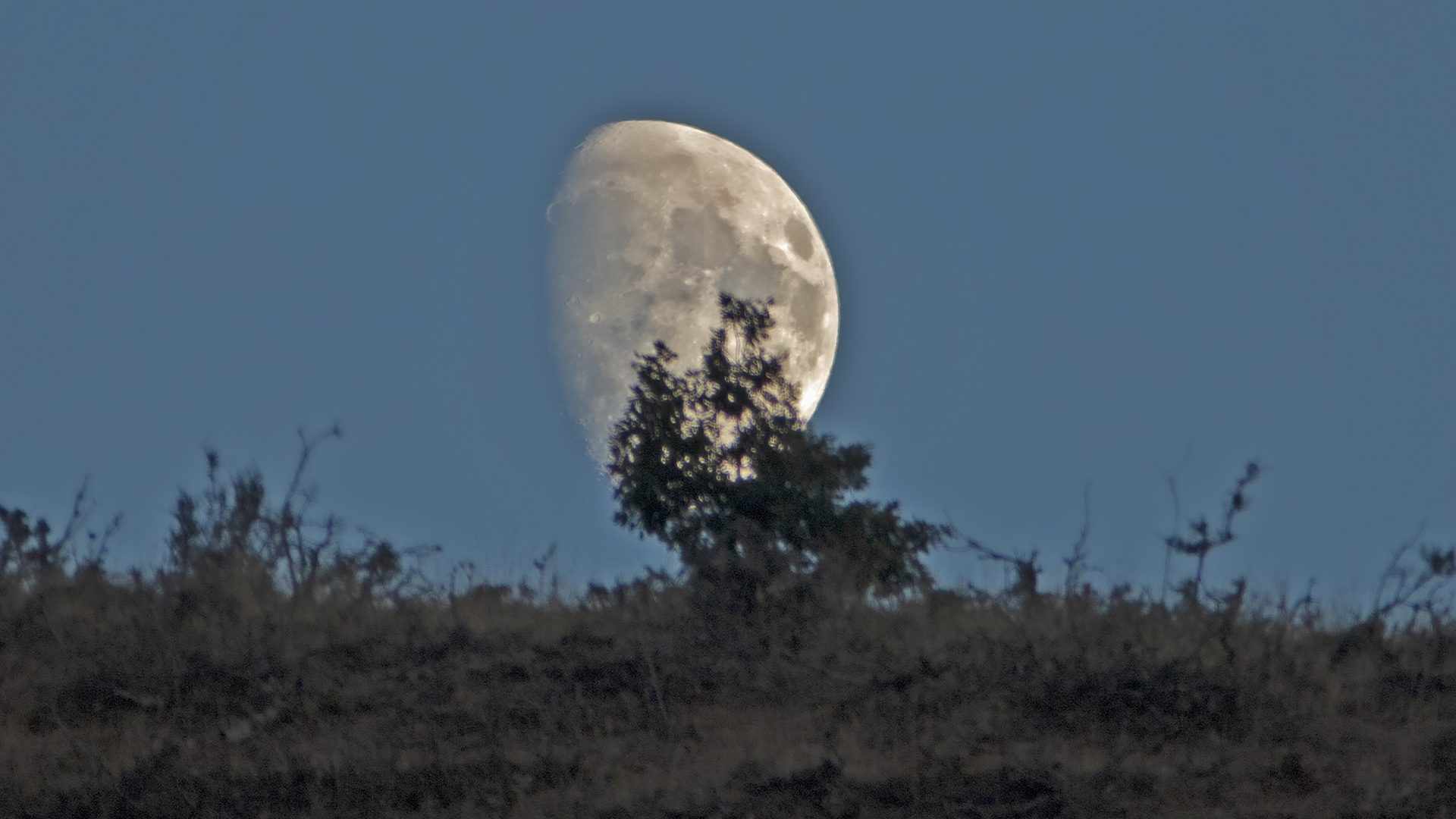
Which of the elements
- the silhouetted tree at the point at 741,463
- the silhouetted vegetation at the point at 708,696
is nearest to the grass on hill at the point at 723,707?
the silhouetted vegetation at the point at 708,696

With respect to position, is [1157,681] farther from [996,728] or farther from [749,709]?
[749,709]

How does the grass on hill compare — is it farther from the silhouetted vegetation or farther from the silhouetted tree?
the silhouetted tree

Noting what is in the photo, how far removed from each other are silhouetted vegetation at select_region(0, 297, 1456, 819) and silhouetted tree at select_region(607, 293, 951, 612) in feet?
9.34

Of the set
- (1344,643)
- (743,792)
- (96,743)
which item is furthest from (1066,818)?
(96,743)

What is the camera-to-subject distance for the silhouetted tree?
584 inches

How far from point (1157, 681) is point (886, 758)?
5.29 feet

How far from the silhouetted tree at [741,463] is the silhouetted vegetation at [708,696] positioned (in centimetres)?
285

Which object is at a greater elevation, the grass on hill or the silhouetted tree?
the silhouetted tree

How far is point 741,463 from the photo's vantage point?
1516cm

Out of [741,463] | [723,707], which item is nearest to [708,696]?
[723,707]

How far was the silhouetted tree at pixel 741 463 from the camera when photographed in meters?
14.8

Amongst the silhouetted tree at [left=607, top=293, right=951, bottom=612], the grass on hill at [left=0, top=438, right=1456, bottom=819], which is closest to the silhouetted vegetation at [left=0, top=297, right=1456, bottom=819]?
the grass on hill at [left=0, top=438, right=1456, bottom=819]

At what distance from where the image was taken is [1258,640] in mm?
9305

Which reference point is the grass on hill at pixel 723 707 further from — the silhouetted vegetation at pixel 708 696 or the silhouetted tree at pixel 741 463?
the silhouetted tree at pixel 741 463
